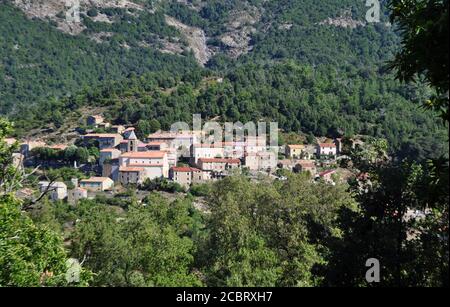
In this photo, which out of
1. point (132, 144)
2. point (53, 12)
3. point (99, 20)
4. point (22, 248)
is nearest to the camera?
point (22, 248)

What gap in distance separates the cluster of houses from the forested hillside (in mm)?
5336

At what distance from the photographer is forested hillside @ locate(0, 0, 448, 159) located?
8069 centimetres

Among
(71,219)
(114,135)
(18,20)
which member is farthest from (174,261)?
(18,20)

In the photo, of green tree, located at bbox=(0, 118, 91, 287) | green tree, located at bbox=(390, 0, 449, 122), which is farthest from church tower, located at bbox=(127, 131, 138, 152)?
green tree, located at bbox=(390, 0, 449, 122)

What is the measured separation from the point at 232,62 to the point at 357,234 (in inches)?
6681

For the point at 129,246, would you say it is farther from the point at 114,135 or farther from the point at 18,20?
the point at 18,20

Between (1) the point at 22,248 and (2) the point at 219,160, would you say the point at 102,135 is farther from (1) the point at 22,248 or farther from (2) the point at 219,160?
(1) the point at 22,248

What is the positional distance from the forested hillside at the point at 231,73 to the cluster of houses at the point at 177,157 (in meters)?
5.34

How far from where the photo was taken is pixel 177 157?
71.6m

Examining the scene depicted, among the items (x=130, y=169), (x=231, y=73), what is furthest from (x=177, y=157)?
(x=231, y=73)

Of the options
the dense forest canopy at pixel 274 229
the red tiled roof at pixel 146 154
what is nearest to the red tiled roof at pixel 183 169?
the red tiled roof at pixel 146 154

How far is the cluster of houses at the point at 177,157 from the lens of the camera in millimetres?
62812

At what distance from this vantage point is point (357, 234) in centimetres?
799

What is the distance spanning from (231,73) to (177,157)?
108ft
